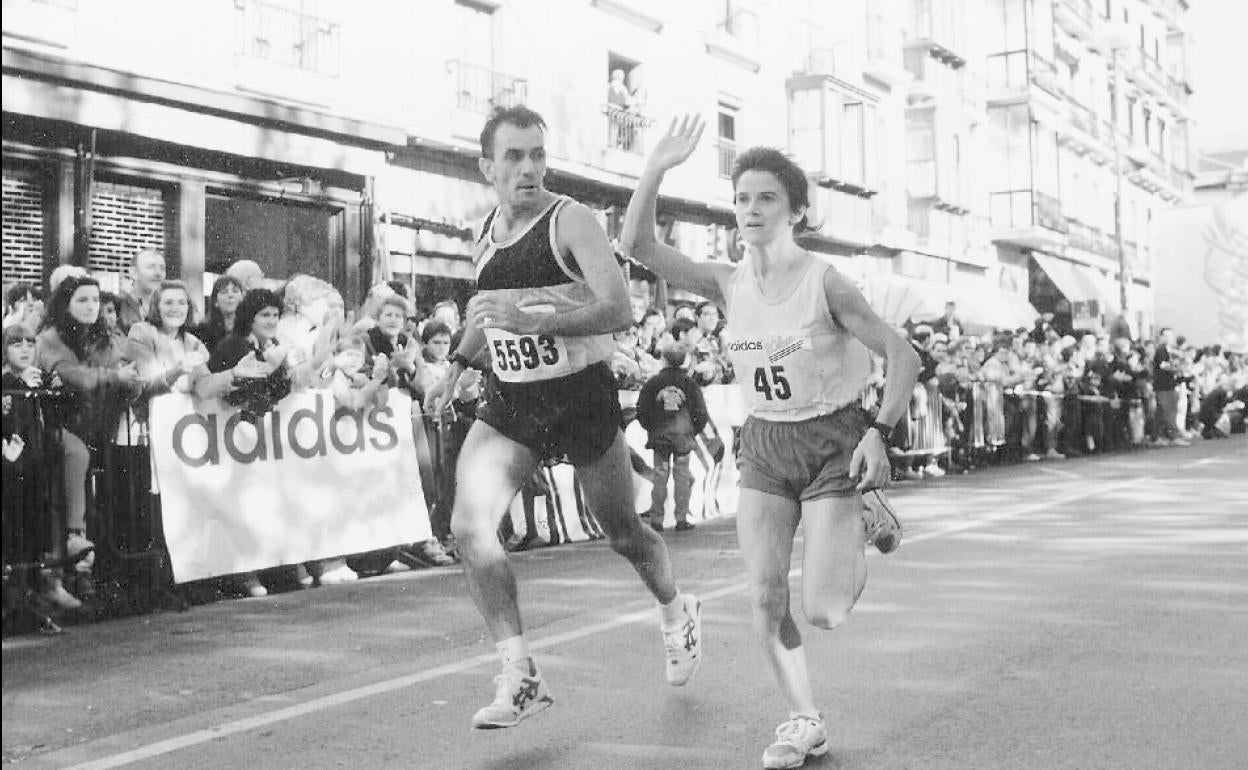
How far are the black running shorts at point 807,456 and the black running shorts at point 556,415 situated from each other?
0.70 meters

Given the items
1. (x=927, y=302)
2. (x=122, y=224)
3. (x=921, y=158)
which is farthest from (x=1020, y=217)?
(x=122, y=224)

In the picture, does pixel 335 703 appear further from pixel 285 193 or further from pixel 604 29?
pixel 604 29

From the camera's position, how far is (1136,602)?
7.28m

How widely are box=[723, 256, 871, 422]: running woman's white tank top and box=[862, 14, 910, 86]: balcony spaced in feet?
97.8

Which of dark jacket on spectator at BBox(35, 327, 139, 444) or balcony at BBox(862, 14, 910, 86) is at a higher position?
balcony at BBox(862, 14, 910, 86)

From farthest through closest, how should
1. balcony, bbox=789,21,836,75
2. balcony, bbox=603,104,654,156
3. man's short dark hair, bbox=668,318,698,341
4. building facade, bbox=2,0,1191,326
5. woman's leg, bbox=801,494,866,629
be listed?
balcony, bbox=789,21,836,75 → balcony, bbox=603,104,654,156 → building facade, bbox=2,0,1191,326 → man's short dark hair, bbox=668,318,698,341 → woman's leg, bbox=801,494,866,629

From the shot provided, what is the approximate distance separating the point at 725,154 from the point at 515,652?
23541 millimetres

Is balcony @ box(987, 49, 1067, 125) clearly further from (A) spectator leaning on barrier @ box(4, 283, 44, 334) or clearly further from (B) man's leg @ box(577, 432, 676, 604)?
(B) man's leg @ box(577, 432, 676, 604)

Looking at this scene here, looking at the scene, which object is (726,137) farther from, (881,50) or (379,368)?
(379,368)

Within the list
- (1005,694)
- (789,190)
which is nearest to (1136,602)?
(1005,694)

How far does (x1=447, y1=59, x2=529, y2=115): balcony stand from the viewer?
65.1 feet

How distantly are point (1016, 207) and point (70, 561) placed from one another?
36.2 meters

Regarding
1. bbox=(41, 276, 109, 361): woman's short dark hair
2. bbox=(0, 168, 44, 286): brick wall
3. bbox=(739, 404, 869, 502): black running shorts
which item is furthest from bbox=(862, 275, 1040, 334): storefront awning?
bbox=(739, 404, 869, 502): black running shorts

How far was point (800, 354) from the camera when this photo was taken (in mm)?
4344
